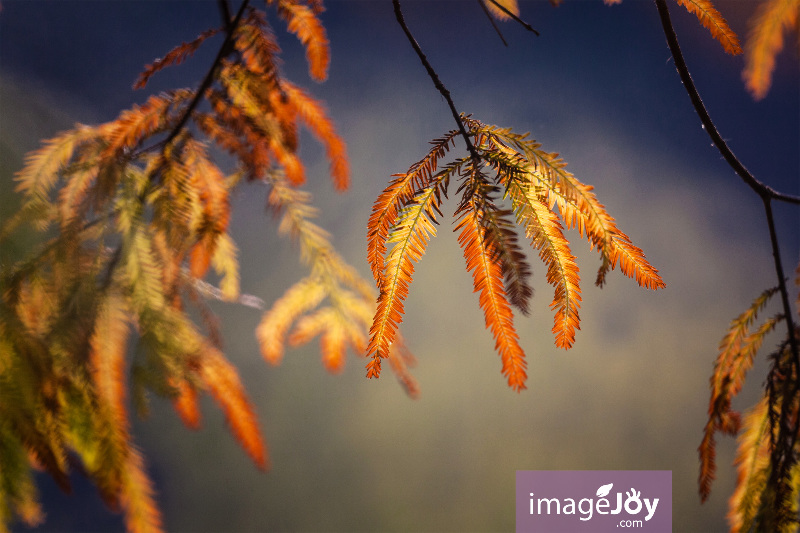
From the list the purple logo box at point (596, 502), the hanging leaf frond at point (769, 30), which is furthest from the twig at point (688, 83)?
the purple logo box at point (596, 502)

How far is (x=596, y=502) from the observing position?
2.35 feet

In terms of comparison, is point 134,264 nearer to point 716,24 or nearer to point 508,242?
point 508,242

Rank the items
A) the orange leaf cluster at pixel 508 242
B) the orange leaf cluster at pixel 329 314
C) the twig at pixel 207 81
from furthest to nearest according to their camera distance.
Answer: the orange leaf cluster at pixel 329 314, the twig at pixel 207 81, the orange leaf cluster at pixel 508 242

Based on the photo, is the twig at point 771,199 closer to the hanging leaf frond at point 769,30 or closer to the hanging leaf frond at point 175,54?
the hanging leaf frond at point 769,30

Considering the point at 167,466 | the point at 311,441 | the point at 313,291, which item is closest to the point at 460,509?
the point at 311,441

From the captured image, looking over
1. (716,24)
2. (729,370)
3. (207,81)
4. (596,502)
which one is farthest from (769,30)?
(596,502)

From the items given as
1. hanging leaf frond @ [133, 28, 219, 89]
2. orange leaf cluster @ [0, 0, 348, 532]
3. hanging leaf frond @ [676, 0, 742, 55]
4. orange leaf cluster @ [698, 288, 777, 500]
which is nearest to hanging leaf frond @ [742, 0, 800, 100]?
hanging leaf frond @ [676, 0, 742, 55]

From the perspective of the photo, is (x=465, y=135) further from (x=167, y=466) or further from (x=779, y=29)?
(x=167, y=466)

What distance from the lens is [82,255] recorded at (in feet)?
1.24

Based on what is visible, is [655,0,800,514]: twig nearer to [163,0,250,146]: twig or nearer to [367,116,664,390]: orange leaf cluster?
[367,116,664,390]: orange leaf cluster

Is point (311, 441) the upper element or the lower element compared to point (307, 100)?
lower

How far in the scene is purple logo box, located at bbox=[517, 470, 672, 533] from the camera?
2.24 feet

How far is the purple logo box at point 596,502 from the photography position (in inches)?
26.9

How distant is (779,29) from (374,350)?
0.47 m
